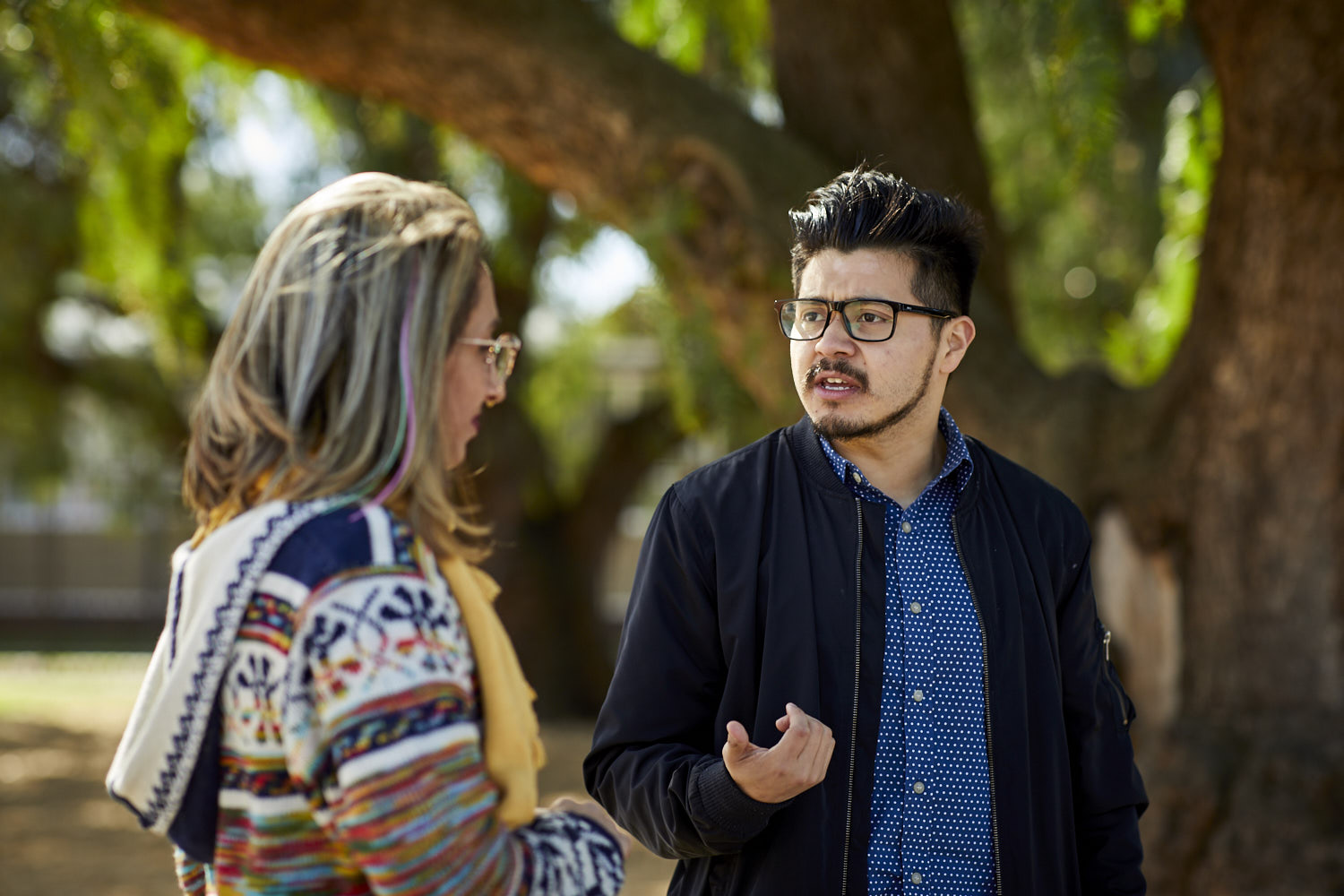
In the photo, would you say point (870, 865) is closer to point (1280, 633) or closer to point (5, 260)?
point (1280, 633)

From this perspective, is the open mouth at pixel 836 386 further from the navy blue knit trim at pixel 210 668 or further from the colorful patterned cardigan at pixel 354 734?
the navy blue knit trim at pixel 210 668

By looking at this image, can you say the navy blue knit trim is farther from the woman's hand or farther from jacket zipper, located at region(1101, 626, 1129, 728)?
jacket zipper, located at region(1101, 626, 1129, 728)

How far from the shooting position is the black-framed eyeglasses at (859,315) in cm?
241

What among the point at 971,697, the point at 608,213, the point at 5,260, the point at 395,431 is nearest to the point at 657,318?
the point at 608,213

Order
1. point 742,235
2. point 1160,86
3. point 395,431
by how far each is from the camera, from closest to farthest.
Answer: point 395,431
point 742,235
point 1160,86

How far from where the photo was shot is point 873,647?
2.21m

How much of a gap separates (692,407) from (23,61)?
3408mm

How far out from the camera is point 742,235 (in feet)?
15.6

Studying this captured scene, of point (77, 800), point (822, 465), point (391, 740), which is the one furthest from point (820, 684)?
point (77, 800)

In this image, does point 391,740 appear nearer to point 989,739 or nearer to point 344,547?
point 344,547

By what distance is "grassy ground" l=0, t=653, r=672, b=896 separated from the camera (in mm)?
6508

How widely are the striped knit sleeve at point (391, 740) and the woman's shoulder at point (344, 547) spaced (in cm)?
1

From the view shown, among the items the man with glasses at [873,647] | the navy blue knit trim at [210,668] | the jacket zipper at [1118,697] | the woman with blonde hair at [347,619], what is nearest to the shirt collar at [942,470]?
the man with glasses at [873,647]

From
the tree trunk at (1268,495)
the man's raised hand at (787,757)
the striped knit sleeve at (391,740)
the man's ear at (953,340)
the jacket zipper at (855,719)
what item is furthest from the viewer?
the tree trunk at (1268,495)
